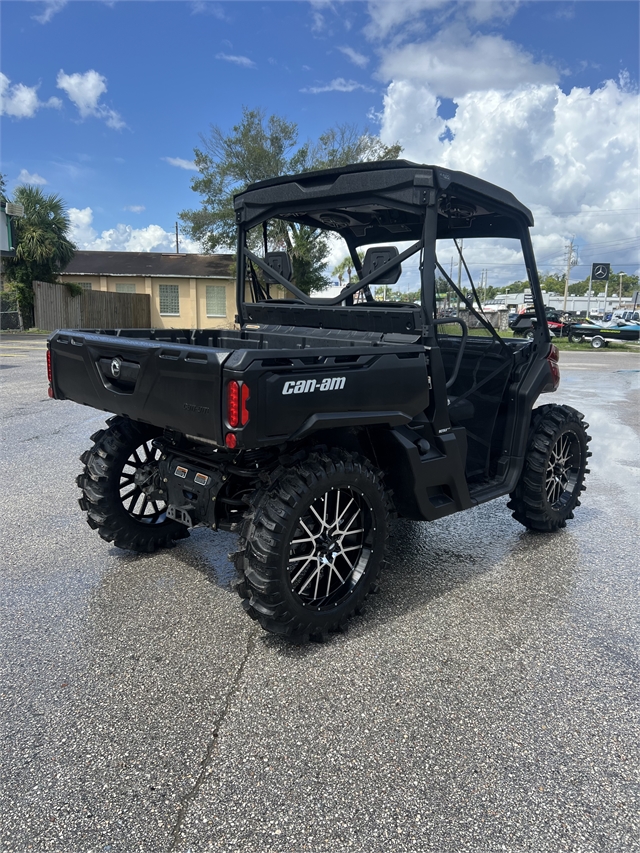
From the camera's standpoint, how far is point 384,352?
10.8 ft

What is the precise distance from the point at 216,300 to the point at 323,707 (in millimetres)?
32251

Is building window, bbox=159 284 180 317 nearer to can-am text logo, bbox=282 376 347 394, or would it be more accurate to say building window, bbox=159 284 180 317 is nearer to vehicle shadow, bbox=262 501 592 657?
vehicle shadow, bbox=262 501 592 657

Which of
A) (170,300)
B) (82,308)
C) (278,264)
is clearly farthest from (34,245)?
(278,264)

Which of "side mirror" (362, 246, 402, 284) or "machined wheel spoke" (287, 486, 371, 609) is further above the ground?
"side mirror" (362, 246, 402, 284)

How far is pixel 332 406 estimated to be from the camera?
3.08 meters

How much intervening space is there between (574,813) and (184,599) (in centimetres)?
228

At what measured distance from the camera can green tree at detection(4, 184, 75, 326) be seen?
27.6 m

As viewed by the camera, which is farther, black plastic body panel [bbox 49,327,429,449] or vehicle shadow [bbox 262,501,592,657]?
vehicle shadow [bbox 262,501,592,657]

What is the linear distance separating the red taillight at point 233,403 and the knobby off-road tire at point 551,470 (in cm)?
272

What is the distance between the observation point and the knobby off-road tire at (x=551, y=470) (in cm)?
471

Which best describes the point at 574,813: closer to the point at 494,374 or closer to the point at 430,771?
the point at 430,771

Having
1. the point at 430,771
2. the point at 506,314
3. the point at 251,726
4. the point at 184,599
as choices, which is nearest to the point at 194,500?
the point at 184,599

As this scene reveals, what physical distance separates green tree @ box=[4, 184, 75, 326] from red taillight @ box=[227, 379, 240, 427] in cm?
2827

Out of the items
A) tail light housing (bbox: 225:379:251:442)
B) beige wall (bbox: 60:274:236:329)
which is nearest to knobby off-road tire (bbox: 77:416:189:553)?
tail light housing (bbox: 225:379:251:442)
